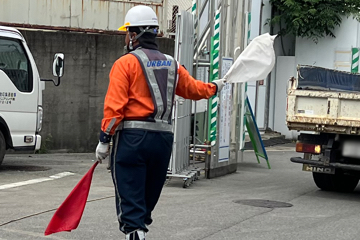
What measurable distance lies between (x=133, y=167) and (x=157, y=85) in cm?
66

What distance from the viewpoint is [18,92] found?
41.1 feet

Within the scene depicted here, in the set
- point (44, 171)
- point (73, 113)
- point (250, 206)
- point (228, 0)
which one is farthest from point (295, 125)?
point (73, 113)

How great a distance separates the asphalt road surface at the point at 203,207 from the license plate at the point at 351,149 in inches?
25.9

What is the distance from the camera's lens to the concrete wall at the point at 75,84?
16.3 m

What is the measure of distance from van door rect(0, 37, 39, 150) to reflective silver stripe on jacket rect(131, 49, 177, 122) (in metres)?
6.84

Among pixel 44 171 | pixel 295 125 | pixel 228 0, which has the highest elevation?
pixel 228 0

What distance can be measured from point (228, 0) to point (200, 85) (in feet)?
23.1

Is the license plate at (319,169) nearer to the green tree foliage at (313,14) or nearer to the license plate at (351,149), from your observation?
the license plate at (351,149)

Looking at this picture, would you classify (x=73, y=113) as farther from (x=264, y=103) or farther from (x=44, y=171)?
(x=264, y=103)

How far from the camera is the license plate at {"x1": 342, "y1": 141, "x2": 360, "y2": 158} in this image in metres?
10.5

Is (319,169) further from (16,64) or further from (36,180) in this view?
(16,64)

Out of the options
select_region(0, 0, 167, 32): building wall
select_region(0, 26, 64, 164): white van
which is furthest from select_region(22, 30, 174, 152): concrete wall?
select_region(0, 26, 64, 164): white van

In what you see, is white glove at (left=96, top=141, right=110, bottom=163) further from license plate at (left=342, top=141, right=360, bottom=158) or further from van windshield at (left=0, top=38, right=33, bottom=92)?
van windshield at (left=0, top=38, right=33, bottom=92)

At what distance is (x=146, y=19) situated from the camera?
594cm
